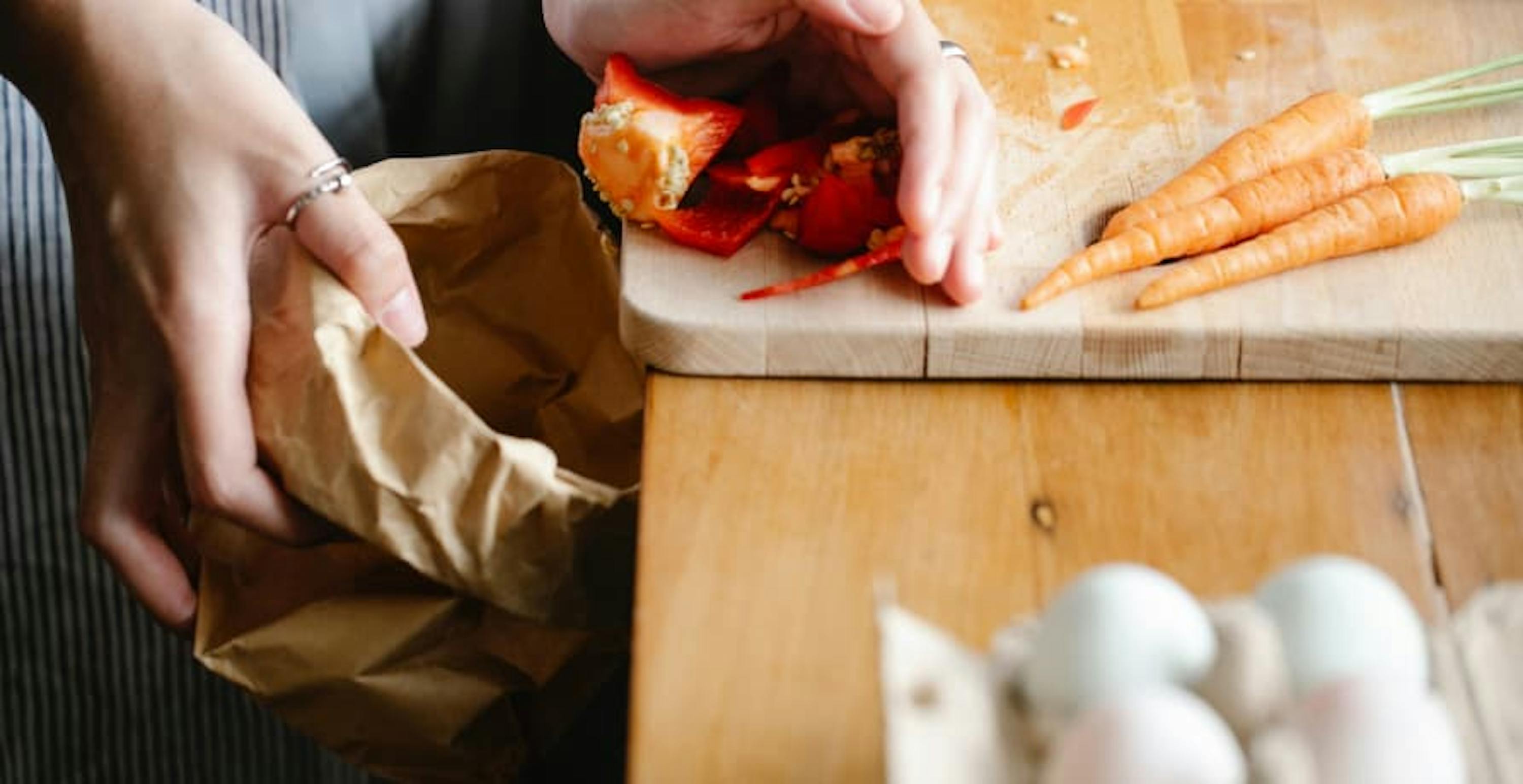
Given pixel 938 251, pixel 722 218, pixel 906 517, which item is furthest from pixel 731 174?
pixel 906 517

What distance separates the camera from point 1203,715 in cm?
58

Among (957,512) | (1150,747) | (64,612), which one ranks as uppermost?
(1150,747)

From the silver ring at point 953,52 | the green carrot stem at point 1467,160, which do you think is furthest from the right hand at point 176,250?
the green carrot stem at point 1467,160

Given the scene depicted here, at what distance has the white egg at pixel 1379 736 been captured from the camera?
1.86 feet

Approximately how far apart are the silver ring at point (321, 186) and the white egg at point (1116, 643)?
1.76ft

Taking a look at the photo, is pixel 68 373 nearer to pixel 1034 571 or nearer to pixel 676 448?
pixel 676 448

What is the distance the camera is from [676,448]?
927mm

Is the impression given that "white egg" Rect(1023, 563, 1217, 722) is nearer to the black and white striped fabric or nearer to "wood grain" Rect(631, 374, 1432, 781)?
"wood grain" Rect(631, 374, 1432, 781)

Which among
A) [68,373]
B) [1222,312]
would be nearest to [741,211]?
[1222,312]

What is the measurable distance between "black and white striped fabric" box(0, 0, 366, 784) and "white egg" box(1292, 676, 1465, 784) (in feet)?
3.05

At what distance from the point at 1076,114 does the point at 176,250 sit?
561 mm

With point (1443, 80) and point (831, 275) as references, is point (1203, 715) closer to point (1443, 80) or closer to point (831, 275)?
point (831, 275)

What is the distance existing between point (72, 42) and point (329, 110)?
12.0 inches

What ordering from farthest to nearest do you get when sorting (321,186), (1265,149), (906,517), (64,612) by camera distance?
(64,612), (1265,149), (321,186), (906,517)
